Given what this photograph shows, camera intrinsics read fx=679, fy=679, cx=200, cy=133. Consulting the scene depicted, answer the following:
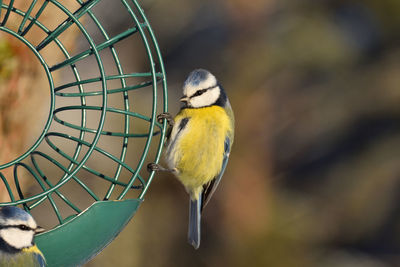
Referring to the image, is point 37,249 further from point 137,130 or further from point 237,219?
point 237,219

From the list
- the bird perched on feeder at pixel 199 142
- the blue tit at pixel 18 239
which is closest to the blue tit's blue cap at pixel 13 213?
the blue tit at pixel 18 239

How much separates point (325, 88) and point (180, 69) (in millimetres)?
2011

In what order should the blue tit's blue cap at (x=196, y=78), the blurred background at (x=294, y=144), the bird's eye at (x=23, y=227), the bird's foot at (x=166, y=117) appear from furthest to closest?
the blurred background at (x=294, y=144)
the blue tit's blue cap at (x=196, y=78)
the bird's foot at (x=166, y=117)
the bird's eye at (x=23, y=227)

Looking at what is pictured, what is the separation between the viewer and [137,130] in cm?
563

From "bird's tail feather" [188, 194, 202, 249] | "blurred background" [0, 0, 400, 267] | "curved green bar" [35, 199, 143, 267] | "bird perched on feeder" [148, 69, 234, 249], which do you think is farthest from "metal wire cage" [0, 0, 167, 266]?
"blurred background" [0, 0, 400, 267]

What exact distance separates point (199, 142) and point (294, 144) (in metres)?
4.87

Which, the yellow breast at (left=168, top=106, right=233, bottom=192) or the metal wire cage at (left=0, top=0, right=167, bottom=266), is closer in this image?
the metal wire cage at (left=0, top=0, right=167, bottom=266)

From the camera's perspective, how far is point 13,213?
1.87m

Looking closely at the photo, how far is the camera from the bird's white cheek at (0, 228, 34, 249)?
6.21ft

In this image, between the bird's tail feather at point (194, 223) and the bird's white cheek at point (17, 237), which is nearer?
the bird's white cheek at point (17, 237)

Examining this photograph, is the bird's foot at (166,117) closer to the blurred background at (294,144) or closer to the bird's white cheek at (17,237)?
the bird's white cheek at (17,237)

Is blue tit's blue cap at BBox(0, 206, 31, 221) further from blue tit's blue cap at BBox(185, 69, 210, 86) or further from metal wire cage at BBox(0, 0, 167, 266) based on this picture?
blue tit's blue cap at BBox(185, 69, 210, 86)

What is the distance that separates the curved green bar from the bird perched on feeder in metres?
0.68

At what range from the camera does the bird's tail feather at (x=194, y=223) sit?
271 centimetres
